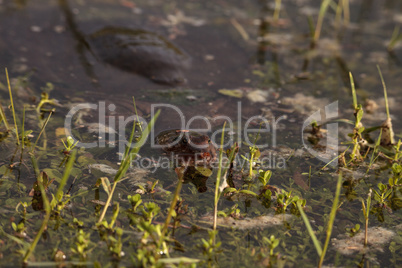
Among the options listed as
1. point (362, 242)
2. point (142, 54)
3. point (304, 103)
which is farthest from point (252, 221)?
point (142, 54)

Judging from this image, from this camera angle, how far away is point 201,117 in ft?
11.1

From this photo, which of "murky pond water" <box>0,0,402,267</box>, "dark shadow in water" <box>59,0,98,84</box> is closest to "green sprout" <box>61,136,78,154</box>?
"murky pond water" <box>0,0,402,267</box>

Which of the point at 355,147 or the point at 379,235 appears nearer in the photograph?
the point at 379,235

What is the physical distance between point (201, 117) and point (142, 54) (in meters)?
1.00

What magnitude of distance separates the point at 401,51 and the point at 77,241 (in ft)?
14.0

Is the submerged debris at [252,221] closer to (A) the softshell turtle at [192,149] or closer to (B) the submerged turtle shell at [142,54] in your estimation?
(A) the softshell turtle at [192,149]

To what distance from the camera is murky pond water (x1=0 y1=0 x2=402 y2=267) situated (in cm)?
216

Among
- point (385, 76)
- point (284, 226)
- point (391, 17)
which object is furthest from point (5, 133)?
point (391, 17)

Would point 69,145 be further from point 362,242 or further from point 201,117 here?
point 362,242

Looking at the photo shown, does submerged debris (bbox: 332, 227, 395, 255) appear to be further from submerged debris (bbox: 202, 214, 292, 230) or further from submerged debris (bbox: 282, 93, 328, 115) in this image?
submerged debris (bbox: 282, 93, 328, 115)

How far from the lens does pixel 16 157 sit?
2.65 m

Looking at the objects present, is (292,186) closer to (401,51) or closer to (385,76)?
(385,76)

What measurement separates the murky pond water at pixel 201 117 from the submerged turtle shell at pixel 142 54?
14mm

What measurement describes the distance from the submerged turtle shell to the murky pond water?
0.05 feet
